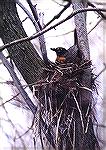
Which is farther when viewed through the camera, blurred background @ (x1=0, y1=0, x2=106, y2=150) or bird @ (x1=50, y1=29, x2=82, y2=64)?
blurred background @ (x1=0, y1=0, x2=106, y2=150)

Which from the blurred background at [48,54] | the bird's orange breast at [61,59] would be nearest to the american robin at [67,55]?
the bird's orange breast at [61,59]

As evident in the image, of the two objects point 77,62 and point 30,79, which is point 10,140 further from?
point 77,62

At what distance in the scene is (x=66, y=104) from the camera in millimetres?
1157

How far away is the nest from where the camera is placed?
114 centimetres

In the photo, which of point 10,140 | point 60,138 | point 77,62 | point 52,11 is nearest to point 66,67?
point 77,62

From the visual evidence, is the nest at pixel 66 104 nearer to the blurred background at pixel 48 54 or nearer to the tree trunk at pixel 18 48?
the tree trunk at pixel 18 48

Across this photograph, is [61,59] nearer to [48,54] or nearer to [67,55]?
[67,55]

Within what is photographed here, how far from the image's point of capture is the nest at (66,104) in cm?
114

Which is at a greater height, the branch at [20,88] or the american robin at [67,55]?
the american robin at [67,55]

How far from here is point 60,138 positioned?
1.17 metres

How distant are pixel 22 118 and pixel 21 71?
0.28 metres

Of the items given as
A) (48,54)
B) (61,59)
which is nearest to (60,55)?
(61,59)

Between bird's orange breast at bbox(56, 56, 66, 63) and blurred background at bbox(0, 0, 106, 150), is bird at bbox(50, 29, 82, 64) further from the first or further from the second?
blurred background at bbox(0, 0, 106, 150)

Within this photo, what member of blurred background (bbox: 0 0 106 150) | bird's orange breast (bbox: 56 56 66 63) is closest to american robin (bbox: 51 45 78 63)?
bird's orange breast (bbox: 56 56 66 63)
